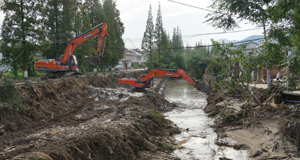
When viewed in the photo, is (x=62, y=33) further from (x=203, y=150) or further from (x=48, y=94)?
(x=203, y=150)

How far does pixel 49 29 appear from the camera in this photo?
1040 inches

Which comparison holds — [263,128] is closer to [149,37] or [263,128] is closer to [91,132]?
[91,132]

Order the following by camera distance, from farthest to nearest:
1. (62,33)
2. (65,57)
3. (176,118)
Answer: (62,33) < (65,57) < (176,118)

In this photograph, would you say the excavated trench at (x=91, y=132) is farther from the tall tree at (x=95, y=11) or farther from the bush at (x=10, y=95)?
the tall tree at (x=95, y=11)

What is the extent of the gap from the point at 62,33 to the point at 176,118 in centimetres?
1713

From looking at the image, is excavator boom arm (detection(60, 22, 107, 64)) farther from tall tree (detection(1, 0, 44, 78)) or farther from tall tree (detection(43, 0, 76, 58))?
tall tree (detection(43, 0, 76, 58))

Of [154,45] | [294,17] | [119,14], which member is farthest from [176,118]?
[154,45]

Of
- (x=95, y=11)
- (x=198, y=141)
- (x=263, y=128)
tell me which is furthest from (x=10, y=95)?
(x=95, y=11)

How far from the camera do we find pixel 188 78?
21.5 meters

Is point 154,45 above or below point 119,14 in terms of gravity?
below

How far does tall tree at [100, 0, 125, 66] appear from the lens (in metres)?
37.2

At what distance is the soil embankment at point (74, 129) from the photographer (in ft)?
20.6

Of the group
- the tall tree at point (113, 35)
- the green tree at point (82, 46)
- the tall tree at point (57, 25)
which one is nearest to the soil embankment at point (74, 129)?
the tall tree at point (57, 25)

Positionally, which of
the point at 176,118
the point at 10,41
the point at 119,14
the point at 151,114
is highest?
the point at 119,14
